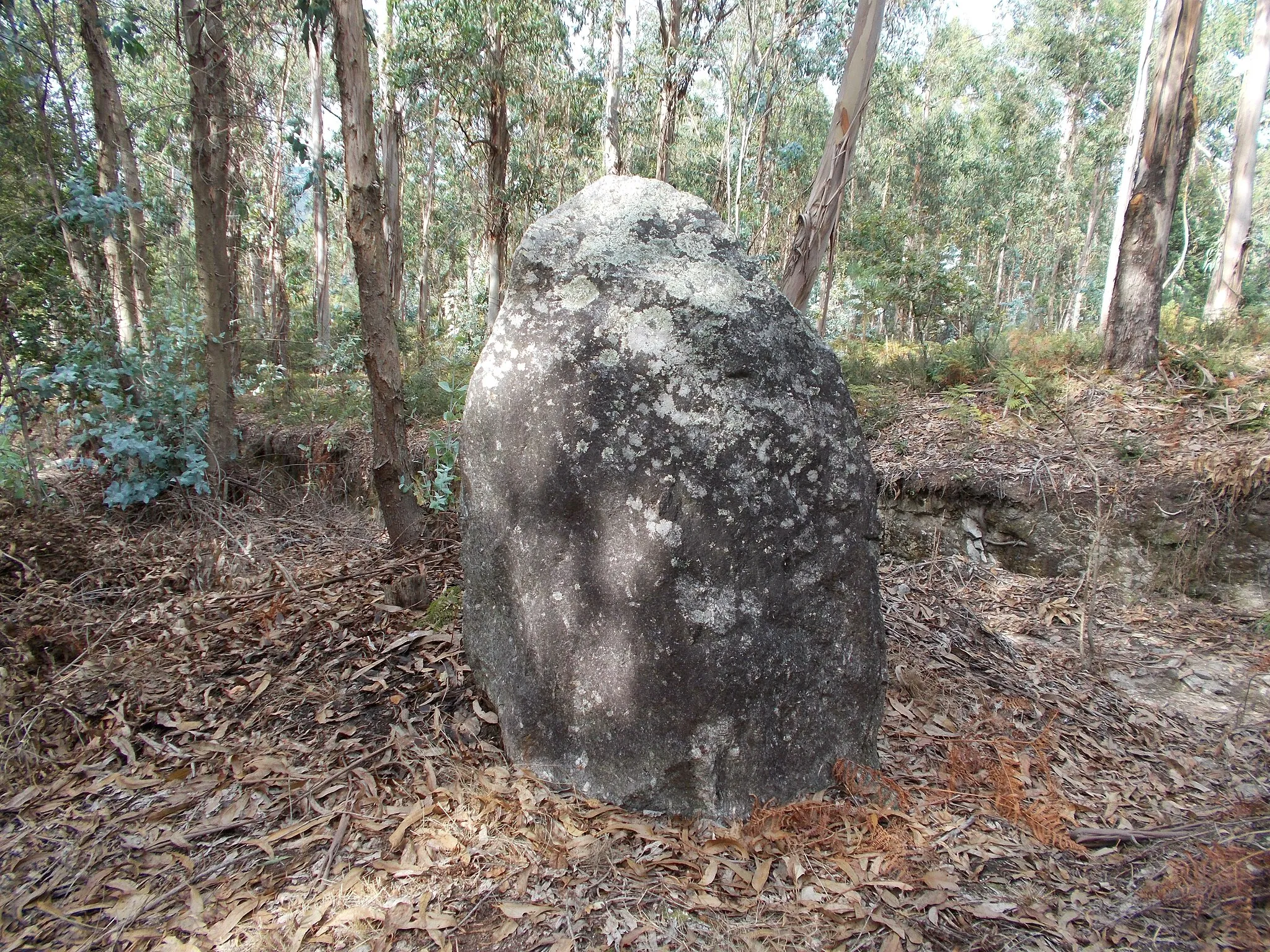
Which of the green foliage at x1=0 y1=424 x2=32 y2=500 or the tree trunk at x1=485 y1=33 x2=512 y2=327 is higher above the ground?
the tree trunk at x1=485 y1=33 x2=512 y2=327

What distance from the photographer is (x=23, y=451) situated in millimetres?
5102

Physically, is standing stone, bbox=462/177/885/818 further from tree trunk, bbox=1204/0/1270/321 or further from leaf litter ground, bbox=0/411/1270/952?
tree trunk, bbox=1204/0/1270/321

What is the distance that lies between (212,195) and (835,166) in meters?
4.36

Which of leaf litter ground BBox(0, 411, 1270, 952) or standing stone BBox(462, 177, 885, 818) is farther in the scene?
standing stone BBox(462, 177, 885, 818)

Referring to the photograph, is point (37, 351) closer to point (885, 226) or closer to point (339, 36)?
point (339, 36)

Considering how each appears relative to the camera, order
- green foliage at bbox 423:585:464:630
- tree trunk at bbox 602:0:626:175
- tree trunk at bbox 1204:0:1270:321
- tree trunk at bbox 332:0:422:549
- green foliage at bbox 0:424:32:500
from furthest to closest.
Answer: tree trunk at bbox 602:0:626:175, tree trunk at bbox 1204:0:1270:321, green foliage at bbox 0:424:32:500, tree trunk at bbox 332:0:422:549, green foliage at bbox 423:585:464:630

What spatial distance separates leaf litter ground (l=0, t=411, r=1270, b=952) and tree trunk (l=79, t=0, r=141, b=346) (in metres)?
3.65

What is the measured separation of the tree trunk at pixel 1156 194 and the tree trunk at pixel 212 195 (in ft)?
24.1

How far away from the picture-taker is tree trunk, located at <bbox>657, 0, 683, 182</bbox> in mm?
11516

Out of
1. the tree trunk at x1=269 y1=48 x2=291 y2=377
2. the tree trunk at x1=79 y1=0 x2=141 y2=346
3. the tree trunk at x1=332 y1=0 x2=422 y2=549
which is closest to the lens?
the tree trunk at x1=332 y1=0 x2=422 y2=549

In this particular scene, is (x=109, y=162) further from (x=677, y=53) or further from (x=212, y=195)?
(x=677, y=53)

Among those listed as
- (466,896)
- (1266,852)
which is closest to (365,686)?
(466,896)

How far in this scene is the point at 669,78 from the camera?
38.9ft

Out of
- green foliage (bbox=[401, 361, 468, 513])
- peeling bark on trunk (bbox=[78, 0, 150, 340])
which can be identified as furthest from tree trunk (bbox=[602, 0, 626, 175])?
green foliage (bbox=[401, 361, 468, 513])
